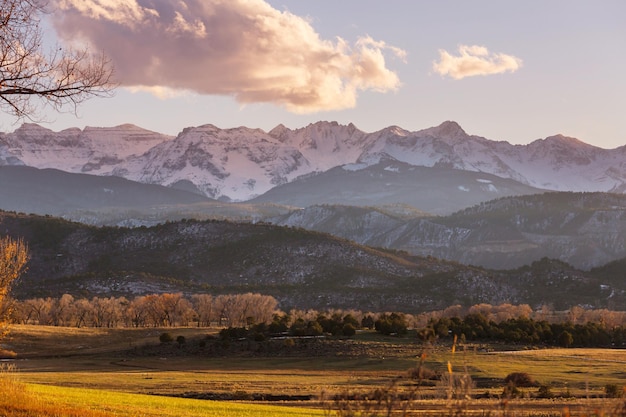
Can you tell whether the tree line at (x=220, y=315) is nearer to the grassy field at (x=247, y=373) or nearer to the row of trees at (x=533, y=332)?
the row of trees at (x=533, y=332)

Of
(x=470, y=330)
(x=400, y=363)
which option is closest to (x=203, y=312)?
(x=470, y=330)

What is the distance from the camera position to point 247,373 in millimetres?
87188

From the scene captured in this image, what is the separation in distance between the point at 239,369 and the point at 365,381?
2361 centimetres

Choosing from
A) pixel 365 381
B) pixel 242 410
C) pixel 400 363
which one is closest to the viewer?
pixel 242 410

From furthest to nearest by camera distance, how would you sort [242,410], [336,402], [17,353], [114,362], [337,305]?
[337,305] → [17,353] → [114,362] → [242,410] → [336,402]

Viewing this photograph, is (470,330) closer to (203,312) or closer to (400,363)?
(400,363)

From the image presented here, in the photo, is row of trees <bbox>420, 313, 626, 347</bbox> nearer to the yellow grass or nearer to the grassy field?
the grassy field

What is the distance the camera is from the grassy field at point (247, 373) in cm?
4353

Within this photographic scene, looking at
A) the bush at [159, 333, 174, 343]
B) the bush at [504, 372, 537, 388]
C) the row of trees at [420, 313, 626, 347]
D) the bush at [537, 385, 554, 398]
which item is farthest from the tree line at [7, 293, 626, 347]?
the bush at [537, 385, 554, 398]

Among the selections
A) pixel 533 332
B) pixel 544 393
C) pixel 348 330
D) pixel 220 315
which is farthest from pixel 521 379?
pixel 220 315

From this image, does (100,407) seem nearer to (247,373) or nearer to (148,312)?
(247,373)

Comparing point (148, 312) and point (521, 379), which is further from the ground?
point (148, 312)

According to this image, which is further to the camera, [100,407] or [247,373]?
[247,373]

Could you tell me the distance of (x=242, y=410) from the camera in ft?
135
